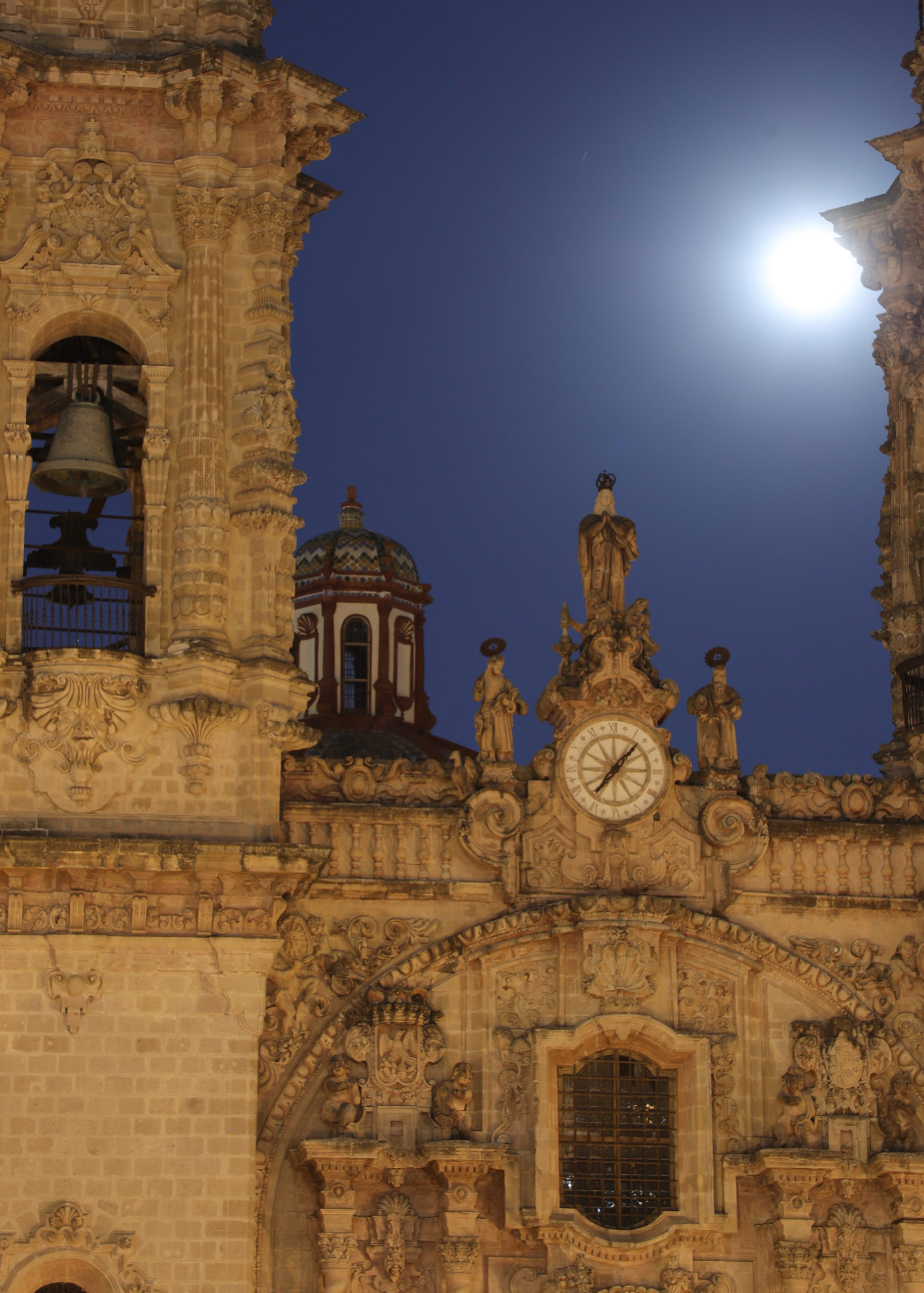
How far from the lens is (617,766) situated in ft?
87.8

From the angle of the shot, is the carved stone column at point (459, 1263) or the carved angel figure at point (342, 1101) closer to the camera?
the carved stone column at point (459, 1263)

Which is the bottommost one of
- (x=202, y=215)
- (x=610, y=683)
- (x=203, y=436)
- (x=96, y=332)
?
(x=610, y=683)

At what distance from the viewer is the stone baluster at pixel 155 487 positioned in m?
25.8

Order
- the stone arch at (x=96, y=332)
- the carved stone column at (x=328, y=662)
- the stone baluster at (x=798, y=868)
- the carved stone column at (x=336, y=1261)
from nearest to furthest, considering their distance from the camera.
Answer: the carved stone column at (x=336, y=1261)
the stone arch at (x=96, y=332)
the stone baluster at (x=798, y=868)
the carved stone column at (x=328, y=662)

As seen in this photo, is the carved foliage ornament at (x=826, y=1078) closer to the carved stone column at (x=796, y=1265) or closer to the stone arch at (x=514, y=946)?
the stone arch at (x=514, y=946)

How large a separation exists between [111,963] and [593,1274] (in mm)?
5649

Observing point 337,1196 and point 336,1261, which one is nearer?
point 336,1261

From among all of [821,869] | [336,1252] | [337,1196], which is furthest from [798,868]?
[336,1252]

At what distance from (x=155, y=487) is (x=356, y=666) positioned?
Answer: 20175 mm

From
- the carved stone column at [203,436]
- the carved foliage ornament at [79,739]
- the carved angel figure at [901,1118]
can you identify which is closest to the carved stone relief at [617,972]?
the carved angel figure at [901,1118]

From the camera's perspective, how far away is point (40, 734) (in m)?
25.0

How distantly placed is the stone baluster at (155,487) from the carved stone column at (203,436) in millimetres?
165

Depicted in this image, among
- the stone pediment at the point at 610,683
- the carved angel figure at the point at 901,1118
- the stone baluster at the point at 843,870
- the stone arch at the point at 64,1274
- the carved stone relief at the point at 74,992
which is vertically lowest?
the stone arch at the point at 64,1274

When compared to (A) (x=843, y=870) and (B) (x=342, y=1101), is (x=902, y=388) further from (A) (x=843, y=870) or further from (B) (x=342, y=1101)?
(B) (x=342, y=1101)
